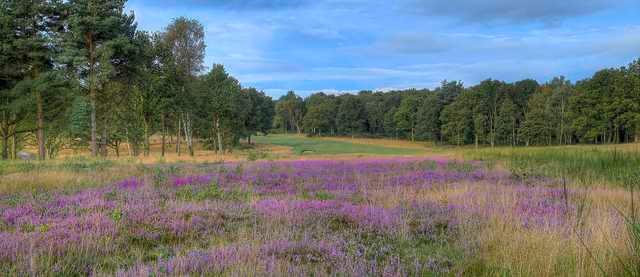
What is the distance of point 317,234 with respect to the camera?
5387 mm

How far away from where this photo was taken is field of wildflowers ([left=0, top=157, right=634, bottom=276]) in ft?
12.8

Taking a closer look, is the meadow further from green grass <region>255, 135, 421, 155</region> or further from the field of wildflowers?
green grass <region>255, 135, 421, 155</region>

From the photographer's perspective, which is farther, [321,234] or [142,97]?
[142,97]

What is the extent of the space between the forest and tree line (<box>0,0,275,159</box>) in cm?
10

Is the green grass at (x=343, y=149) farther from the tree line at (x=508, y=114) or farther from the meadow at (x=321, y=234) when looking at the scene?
the meadow at (x=321, y=234)

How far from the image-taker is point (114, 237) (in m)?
5.18

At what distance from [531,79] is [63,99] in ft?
344

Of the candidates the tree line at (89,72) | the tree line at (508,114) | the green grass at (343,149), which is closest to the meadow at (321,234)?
the tree line at (89,72)

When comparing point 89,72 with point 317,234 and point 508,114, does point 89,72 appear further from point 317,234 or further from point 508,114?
point 508,114

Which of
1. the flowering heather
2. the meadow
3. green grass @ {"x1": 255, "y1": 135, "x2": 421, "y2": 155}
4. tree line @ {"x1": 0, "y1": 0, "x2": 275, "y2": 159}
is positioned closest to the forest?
tree line @ {"x1": 0, "y1": 0, "x2": 275, "y2": 159}

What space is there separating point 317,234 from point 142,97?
4127 centimetres

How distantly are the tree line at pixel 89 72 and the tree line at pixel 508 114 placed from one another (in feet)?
215

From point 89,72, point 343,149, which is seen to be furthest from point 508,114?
point 89,72

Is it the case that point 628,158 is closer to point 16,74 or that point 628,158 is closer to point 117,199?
point 117,199
